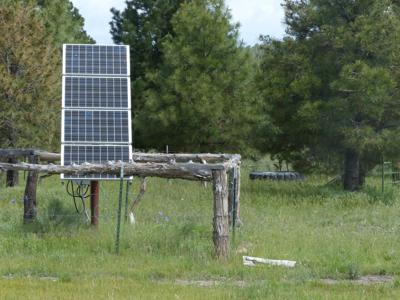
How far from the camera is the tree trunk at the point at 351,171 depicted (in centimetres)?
2222

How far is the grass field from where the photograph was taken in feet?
28.8

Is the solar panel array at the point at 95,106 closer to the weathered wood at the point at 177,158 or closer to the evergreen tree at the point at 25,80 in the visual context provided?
the weathered wood at the point at 177,158

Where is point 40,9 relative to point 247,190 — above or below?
above

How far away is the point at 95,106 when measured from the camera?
13703mm

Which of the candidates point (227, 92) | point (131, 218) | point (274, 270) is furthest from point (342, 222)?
point (227, 92)

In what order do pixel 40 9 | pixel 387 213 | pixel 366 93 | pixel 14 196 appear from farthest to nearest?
1. pixel 40 9
2. pixel 366 93
3. pixel 14 196
4. pixel 387 213

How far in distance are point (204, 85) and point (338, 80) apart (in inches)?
215

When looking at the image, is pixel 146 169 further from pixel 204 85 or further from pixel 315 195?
pixel 204 85

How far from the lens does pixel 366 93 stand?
2025 centimetres

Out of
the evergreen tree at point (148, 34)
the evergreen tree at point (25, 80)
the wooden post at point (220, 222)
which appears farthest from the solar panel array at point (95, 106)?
the evergreen tree at point (148, 34)

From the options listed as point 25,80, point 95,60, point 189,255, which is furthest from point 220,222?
point 25,80

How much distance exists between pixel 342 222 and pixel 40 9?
16318mm

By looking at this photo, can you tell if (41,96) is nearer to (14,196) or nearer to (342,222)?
(14,196)

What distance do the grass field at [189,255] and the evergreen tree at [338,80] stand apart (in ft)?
13.0
